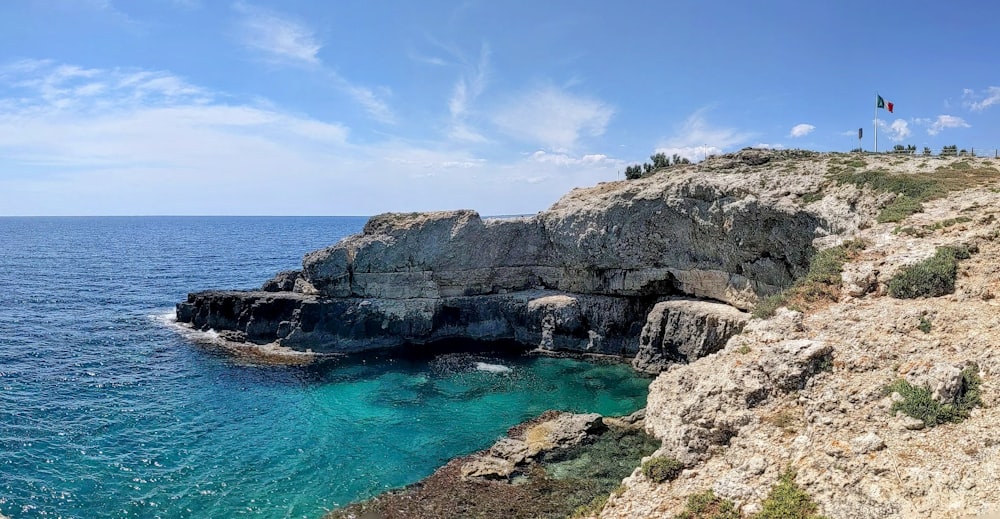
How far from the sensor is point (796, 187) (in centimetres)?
3778

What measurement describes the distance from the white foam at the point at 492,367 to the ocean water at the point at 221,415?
0.83 ft

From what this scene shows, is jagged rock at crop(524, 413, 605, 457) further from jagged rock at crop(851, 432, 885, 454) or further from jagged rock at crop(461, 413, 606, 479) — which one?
jagged rock at crop(851, 432, 885, 454)

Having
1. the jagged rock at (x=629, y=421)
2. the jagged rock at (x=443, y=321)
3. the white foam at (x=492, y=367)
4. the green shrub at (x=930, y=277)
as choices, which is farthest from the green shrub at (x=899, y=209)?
the white foam at (x=492, y=367)

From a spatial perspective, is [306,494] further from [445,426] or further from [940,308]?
[940,308]

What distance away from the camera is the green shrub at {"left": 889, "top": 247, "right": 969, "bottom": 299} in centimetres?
1975

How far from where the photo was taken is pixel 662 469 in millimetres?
16484

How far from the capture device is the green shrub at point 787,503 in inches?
500

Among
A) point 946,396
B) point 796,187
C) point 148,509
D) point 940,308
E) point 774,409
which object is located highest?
point 796,187

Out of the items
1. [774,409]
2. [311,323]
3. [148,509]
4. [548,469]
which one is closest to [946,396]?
[774,409]

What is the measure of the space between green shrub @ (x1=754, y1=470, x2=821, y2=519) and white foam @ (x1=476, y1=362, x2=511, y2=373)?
30846 millimetres

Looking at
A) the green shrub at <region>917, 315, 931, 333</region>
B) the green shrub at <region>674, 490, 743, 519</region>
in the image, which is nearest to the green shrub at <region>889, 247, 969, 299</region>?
the green shrub at <region>917, 315, 931, 333</region>

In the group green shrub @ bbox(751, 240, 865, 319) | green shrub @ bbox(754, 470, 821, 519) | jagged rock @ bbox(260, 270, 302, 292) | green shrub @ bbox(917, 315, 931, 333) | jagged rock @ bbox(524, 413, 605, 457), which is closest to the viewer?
green shrub @ bbox(754, 470, 821, 519)

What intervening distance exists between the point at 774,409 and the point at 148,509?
2583 cm

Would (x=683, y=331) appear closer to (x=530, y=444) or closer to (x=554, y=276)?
(x=554, y=276)
